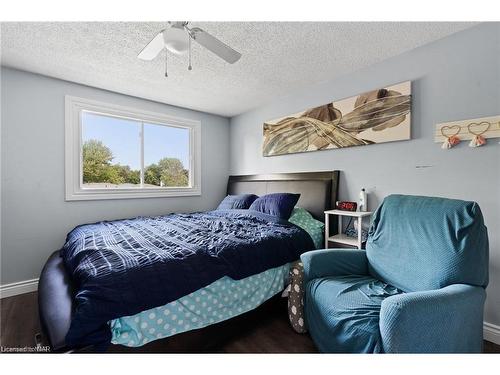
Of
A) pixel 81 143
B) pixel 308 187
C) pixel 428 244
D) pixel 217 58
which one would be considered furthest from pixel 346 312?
pixel 81 143

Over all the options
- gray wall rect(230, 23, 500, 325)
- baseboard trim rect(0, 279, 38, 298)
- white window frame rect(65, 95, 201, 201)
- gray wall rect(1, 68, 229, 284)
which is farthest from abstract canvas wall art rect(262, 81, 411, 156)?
baseboard trim rect(0, 279, 38, 298)

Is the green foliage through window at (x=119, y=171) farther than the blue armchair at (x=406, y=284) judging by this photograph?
Yes

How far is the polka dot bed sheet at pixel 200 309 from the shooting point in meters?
1.30

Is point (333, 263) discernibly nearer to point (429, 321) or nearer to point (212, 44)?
point (429, 321)

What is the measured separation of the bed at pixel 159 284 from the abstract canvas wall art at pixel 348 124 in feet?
3.84

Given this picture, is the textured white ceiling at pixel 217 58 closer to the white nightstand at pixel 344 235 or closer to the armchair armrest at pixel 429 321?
the white nightstand at pixel 344 235

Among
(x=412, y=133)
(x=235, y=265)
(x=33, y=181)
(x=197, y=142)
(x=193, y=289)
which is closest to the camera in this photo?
(x=193, y=289)

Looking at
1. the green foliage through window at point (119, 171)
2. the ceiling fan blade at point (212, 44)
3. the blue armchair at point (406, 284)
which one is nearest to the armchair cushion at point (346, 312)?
the blue armchair at point (406, 284)

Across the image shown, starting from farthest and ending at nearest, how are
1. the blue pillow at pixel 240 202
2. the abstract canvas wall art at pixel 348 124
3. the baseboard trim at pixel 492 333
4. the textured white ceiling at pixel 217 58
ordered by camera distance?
the blue pillow at pixel 240 202
the abstract canvas wall art at pixel 348 124
the textured white ceiling at pixel 217 58
the baseboard trim at pixel 492 333

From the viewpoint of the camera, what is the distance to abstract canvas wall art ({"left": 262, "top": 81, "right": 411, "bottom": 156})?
2.25 meters

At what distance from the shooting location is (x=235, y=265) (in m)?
1.73
